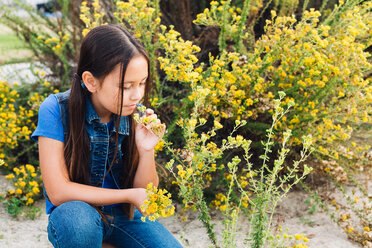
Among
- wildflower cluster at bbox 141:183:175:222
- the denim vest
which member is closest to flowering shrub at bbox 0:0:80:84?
the denim vest

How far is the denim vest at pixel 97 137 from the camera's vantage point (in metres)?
1.60

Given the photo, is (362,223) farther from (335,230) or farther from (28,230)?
(28,230)

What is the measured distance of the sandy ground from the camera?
6.98 feet

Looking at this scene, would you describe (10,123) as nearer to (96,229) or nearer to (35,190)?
(35,190)

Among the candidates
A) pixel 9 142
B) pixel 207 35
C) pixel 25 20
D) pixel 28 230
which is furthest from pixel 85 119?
pixel 25 20

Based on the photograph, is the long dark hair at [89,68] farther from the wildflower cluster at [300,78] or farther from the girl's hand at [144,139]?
the wildflower cluster at [300,78]

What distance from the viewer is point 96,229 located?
4.82 ft

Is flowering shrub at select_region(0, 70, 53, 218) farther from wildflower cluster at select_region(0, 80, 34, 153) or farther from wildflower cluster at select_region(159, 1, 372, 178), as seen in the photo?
wildflower cluster at select_region(159, 1, 372, 178)

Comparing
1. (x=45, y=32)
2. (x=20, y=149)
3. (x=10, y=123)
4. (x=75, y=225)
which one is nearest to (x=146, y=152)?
(x=75, y=225)

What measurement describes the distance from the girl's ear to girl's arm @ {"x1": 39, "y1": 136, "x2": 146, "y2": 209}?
0.25 m

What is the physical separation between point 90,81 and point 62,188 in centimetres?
44

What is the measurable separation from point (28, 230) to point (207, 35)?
185cm

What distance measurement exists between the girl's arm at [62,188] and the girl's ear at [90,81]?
25cm

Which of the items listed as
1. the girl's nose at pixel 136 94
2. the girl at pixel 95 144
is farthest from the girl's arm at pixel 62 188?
the girl's nose at pixel 136 94
